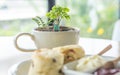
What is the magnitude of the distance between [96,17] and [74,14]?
351 mm

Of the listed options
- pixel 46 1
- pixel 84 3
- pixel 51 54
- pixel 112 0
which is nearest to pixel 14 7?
pixel 46 1

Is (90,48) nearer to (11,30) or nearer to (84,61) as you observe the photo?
(84,61)

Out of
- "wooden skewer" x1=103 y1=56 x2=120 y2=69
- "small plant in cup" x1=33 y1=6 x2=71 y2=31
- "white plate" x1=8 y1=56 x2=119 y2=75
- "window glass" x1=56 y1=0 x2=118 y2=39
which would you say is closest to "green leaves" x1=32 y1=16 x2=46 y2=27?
"small plant in cup" x1=33 y1=6 x2=71 y2=31

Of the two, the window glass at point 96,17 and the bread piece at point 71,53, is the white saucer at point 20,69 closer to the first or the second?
the bread piece at point 71,53

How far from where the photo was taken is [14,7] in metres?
3.34

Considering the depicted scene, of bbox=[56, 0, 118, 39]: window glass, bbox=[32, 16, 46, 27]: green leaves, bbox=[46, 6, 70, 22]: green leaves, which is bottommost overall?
bbox=[56, 0, 118, 39]: window glass

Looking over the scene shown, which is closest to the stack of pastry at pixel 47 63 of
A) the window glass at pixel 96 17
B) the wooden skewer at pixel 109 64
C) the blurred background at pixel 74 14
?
the wooden skewer at pixel 109 64

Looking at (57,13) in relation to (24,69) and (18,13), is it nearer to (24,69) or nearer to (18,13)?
(24,69)

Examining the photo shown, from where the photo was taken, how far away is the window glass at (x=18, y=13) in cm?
329

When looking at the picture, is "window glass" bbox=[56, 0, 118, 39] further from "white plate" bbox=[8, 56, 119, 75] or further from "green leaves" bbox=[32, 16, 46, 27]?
"white plate" bbox=[8, 56, 119, 75]

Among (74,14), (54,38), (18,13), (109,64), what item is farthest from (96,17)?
(109,64)

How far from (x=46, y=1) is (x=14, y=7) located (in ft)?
1.52

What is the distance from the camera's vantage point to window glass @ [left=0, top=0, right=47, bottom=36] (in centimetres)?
329

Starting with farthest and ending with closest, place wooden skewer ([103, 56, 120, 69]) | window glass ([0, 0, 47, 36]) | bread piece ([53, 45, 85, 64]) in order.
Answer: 1. window glass ([0, 0, 47, 36])
2. bread piece ([53, 45, 85, 64])
3. wooden skewer ([103, 56, 120, 69])
